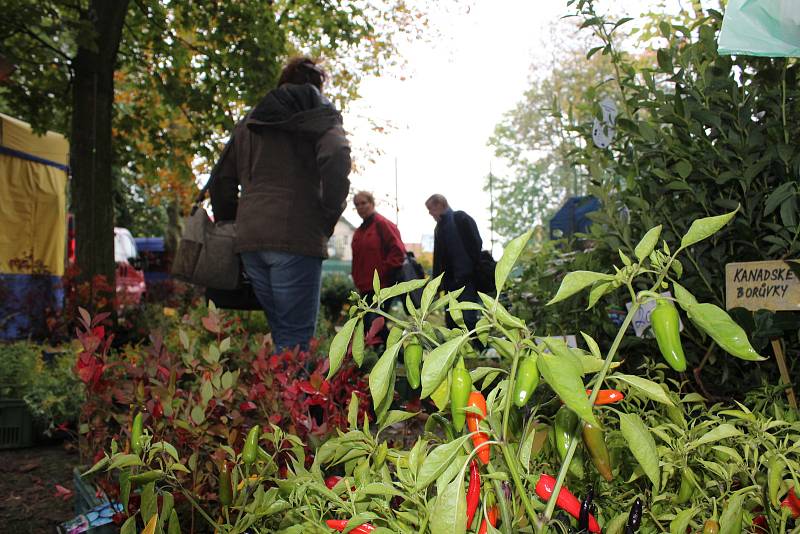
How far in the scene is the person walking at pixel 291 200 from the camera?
354 centimetres

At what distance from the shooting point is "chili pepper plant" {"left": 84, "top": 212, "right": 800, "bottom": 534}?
0.64 metres

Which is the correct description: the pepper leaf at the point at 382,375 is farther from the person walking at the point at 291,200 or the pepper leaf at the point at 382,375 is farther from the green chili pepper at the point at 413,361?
the person walking at the point at 291,200

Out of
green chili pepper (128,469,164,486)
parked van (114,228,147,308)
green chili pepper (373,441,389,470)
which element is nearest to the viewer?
green chili pepper (373,441,389,470)

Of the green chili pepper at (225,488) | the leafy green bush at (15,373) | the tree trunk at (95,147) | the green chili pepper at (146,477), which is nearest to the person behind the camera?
the green chili pepper at (146,477)

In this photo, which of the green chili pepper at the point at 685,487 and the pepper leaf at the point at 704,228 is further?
the green chili pepper at the point at 685,487

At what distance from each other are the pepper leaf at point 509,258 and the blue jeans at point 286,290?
2.93 metres

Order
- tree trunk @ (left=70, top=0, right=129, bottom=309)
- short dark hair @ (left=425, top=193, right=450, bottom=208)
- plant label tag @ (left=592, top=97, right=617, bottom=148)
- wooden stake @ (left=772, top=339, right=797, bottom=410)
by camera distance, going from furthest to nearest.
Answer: short dark hair @ (left=425, top=193, right=450, bottom=208) → tree trunk @ (left=70, top=0, right=129, bottom=309) → plant label tag @ (left=592, top=97, right=617, bottom=148) → wooden stake @ (left=772, top=339, right=797, bottom=410)

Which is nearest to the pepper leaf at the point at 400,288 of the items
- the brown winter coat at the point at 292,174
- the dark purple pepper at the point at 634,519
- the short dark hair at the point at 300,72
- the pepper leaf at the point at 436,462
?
the pepper leaf at the point at 436,462

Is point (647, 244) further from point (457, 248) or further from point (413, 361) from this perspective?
point (457, 248)

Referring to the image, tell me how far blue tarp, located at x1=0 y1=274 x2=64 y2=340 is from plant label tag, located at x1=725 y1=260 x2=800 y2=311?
21.8ft

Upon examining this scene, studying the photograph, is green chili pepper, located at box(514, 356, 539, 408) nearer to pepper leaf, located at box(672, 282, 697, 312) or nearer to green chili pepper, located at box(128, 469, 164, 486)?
pepper leaf, located at box(672, 282, 697, 312)

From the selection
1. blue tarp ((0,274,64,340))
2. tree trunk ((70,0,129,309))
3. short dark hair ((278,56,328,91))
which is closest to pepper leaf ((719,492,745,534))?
short dark hair ((278,56,328,91))

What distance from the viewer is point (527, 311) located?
296cm

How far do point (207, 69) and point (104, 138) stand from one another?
1.46 m
